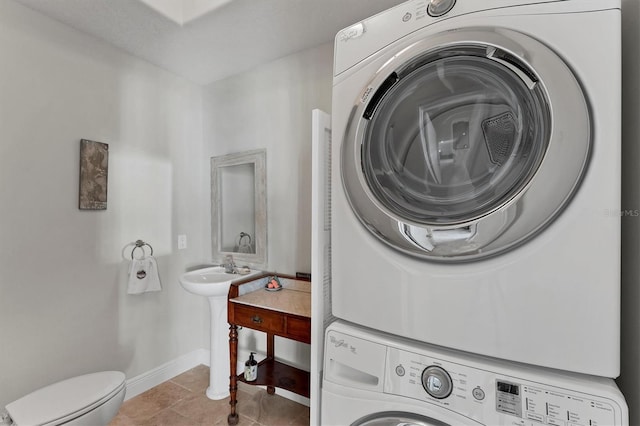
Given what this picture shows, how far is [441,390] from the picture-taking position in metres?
0.76

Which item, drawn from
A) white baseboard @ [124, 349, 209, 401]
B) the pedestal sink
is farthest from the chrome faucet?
white baseboard @ [124, 349, 209, 401]

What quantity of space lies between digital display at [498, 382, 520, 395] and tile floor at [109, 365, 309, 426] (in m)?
1.48

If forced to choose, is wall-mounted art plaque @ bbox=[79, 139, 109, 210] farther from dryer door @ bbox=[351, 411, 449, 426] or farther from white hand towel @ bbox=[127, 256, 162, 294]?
dryer door @ bbox=[351, 411, 449, 426]

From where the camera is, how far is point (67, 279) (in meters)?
1.74

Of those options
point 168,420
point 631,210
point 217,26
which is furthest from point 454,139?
point 168,420

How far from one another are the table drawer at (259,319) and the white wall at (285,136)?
485 mm

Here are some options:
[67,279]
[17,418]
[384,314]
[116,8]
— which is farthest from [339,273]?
[116,8]

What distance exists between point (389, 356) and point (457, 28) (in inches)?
36.3

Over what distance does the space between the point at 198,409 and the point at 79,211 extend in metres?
1.46

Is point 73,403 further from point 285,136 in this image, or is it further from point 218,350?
point 285,136

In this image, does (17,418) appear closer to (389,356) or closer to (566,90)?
(389,356)

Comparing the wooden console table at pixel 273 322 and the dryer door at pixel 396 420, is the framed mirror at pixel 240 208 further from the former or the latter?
the dryer door at pixel 396 420

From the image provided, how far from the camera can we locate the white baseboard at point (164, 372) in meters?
2.03

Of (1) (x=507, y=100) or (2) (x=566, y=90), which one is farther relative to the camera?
(1) (x=507, y=100)
